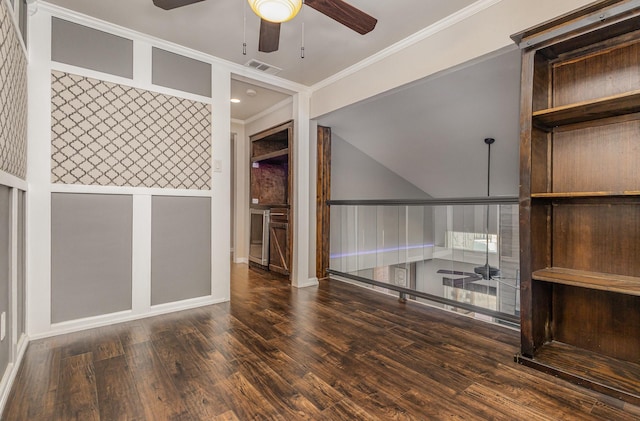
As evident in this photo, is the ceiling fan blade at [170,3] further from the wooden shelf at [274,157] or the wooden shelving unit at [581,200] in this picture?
the wooden shelf at [274,157]

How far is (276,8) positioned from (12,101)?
164 centimetres

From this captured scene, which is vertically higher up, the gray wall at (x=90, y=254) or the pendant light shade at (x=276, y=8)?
the pendant light shade at (x=276, y=8)

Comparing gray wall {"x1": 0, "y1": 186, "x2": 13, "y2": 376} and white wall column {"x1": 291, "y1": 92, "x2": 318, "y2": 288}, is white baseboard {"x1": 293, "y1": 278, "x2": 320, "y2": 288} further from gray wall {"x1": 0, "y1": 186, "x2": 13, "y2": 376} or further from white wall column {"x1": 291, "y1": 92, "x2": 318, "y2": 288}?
gray wall {"x1": 0, "y1": 186, "x2": 13, "y2": 376}

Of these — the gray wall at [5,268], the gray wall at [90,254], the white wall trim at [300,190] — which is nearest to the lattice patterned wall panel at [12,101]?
the gray wall at [5,268]

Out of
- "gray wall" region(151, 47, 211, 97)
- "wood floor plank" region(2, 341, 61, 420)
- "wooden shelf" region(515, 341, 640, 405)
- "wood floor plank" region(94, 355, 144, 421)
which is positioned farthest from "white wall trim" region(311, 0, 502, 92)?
"wood floor plank" region(2, 341, 61, 420)

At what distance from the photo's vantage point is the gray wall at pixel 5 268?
5.52 ft

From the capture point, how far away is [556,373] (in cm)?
182

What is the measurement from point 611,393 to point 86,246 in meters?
3.56

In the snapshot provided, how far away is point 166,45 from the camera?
9.60 feet

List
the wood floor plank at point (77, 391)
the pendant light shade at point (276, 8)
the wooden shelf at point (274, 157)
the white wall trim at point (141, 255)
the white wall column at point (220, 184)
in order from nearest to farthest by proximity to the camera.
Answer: the wood floor plank at point (77, 391), the pendant light shade at point (276, 8), the white wall trim at point (141, 255), the white wall column at point (220, 184), the wooden shelf at point (274, 157)

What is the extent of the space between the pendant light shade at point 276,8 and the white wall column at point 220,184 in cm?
173

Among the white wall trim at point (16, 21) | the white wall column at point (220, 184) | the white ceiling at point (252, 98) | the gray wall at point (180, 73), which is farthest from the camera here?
the white ceiling at point (252, 98)

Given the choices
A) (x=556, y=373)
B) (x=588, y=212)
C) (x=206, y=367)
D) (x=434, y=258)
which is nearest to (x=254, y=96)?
(x=434, y=258)

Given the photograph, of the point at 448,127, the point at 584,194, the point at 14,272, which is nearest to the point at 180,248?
the point at 14,272
